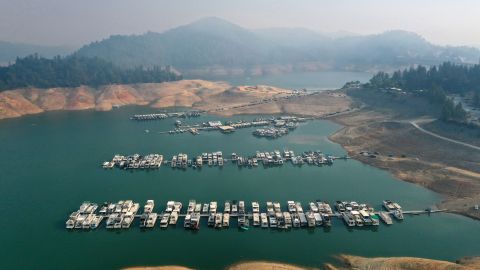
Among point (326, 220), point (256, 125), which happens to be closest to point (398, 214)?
point (326, 220)

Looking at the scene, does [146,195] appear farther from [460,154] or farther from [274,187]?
[460,154]

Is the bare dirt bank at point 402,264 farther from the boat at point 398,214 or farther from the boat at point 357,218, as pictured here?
the boat at point 398,214

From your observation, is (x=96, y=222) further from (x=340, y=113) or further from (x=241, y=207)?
(x=340, y=113)

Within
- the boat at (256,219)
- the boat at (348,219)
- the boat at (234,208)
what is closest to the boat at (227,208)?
the boat at (234,208)

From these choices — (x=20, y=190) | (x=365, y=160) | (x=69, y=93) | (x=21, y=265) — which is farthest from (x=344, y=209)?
(x=69, y=93)

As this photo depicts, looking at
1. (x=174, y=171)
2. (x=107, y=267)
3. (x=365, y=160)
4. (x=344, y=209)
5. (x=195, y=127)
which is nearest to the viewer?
(x=107, y=267)

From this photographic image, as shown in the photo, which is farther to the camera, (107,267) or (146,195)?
(146,195)

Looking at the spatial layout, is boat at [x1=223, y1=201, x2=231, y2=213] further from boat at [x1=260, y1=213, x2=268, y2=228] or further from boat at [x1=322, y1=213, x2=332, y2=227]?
boat at [x1=322, y1=213, x2=332, y2=227]
